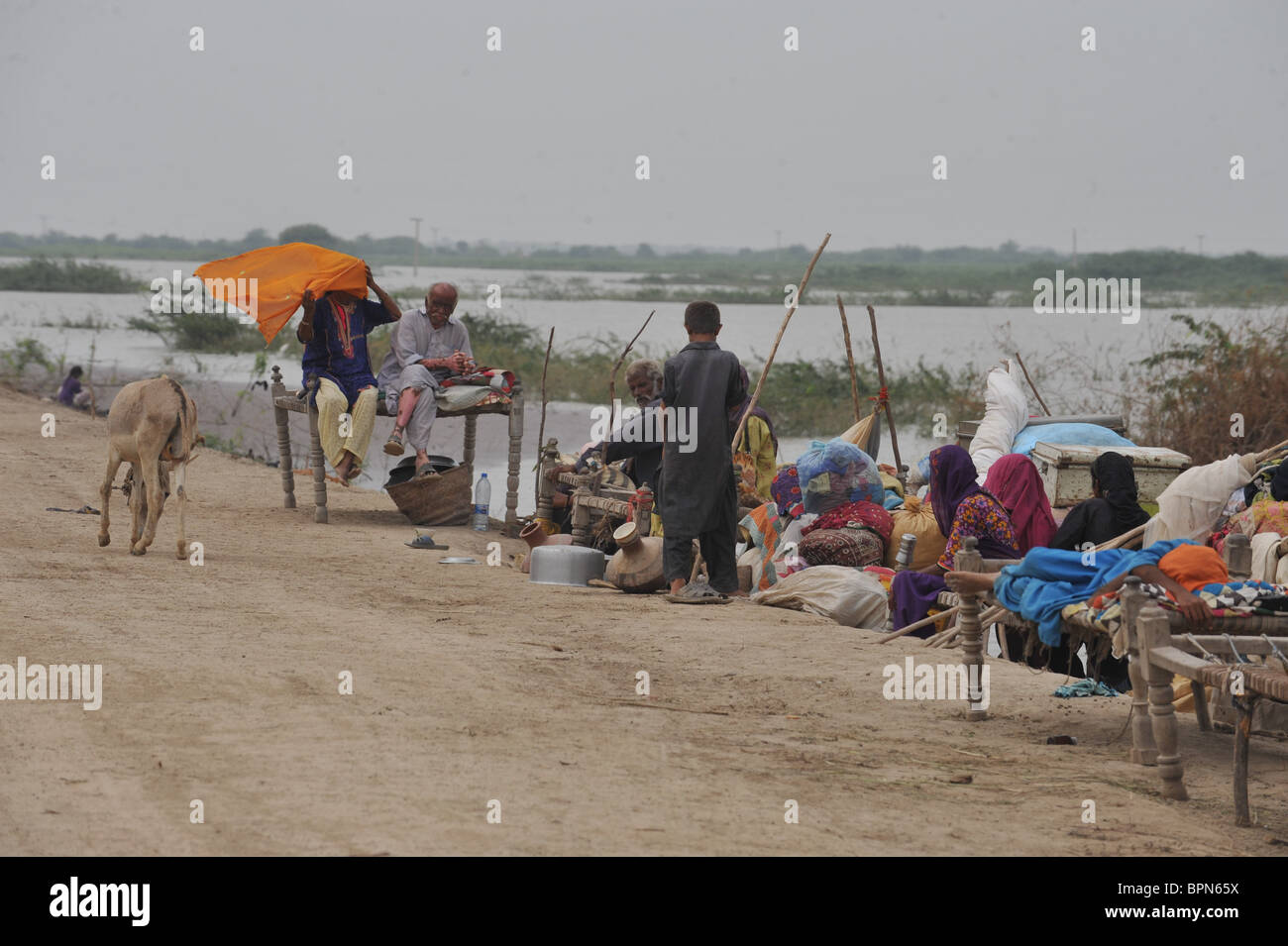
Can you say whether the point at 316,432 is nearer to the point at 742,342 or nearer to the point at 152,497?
the point at 152,497

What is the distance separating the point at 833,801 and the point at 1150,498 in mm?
5422

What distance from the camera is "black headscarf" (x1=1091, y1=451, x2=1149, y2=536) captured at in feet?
23.7

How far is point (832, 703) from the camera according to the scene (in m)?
6.02

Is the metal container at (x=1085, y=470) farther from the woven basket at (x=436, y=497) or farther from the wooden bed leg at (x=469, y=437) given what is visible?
the wooden bed leg at (x=469, y=437)

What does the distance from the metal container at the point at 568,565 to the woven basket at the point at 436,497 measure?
2.38 meters

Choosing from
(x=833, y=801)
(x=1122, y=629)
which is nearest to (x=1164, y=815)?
(x=1122, y=629)

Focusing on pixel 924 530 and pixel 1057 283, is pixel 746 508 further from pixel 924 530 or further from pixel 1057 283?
pixel 1057 283

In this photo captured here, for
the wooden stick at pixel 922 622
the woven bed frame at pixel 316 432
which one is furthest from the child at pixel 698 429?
the woven bed frame at pixel 316 432

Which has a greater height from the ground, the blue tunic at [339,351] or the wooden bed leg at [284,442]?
the blue tunic at [339,351]

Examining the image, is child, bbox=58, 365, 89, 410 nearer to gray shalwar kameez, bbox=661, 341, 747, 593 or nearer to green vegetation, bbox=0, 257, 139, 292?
gray shalwar kameez, bbox=661, 341, 747, 593

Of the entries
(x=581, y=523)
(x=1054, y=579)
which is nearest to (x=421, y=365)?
(x=581, y=523)

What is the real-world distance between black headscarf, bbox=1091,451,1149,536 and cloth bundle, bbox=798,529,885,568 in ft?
5.00

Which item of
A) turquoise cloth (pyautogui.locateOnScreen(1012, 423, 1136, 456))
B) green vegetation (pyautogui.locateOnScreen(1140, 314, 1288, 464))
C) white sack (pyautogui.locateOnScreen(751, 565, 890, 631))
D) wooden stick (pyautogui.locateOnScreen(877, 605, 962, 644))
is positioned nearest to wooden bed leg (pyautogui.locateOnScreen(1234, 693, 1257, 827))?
wooden stick (pyautogui.locateOnScreen(877, 605, 962, 644))

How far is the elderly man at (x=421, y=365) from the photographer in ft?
34.6
